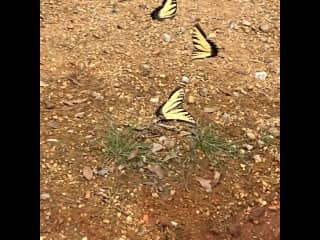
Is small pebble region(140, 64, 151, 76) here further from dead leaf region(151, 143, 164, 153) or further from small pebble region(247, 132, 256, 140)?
small pebble region(247, 132, 256, 140)

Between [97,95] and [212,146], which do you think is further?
[97,95]

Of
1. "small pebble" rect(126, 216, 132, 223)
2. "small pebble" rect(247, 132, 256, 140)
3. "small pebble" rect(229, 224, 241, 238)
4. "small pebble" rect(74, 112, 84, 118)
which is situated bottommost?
"small pebble" rect(126, 216, 132, 223)

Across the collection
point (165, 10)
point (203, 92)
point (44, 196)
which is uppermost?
point (165, 10)

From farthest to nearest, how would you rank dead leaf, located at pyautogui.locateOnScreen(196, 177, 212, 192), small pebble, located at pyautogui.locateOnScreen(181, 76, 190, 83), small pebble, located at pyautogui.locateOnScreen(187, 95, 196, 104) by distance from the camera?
1. small pebble, located at pyautogui.locateOnScreen(181, 76, 190, 83)
2. small pebble, located at pyautogui.locateOnScreen(187, 95, 196, 104)
3. dead leaf, located at pyautogui.locateOnScreen(196, 177, 212, 192)

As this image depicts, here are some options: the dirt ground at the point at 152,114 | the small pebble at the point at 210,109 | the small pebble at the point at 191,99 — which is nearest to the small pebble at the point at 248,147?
the dirt ground at the point at 152,114

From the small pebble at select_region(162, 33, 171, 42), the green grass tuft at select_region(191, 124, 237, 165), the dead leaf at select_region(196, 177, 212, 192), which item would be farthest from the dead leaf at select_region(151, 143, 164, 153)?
the small pebble at select_region(162, 33, 171, 42)

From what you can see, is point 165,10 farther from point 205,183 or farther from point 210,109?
point 205,183

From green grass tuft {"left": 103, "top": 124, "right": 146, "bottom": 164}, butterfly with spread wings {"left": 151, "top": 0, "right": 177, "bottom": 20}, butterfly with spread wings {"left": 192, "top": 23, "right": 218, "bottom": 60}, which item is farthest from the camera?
butterfly with spread wings {"left": 151, "top": 0, "right": 177, "bottom": 20}

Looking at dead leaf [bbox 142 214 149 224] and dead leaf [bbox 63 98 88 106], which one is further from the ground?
dead leaf [bbox 63 98 88 106]

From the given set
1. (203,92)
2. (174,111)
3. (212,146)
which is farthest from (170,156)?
(203,92)
